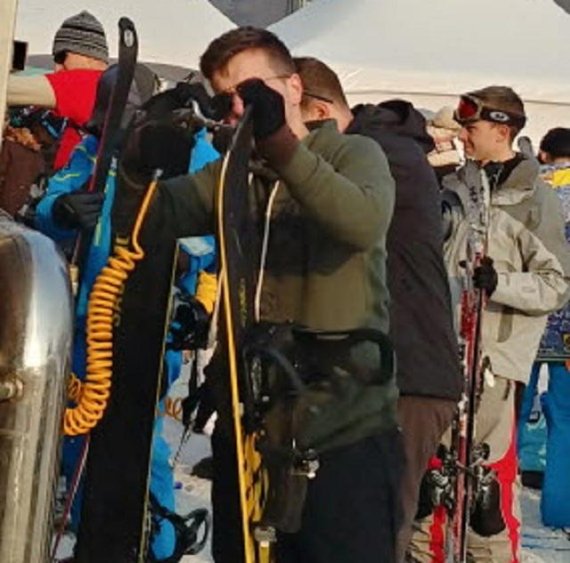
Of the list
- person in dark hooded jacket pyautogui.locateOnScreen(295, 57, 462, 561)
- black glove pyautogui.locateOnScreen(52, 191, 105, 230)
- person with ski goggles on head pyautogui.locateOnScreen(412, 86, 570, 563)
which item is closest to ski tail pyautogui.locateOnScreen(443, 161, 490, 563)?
person with ski goggles on head pyautogui.locateOnScreen(412, 86, 570, 563)

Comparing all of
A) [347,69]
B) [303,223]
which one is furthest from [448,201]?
[347,69]

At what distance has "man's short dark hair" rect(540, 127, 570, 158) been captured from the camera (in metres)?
6.97

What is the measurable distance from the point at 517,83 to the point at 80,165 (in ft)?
31.4

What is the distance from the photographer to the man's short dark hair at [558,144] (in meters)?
6.97

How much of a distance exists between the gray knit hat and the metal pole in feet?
11.4

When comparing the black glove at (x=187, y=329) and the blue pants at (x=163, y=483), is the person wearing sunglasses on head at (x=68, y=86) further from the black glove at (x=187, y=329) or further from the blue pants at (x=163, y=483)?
the blue pants at (x=163, y=483)

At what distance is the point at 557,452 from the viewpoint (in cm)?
594

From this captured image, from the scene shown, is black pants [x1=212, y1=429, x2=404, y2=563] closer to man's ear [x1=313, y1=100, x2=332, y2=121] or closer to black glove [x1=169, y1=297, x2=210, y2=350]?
black glove [x1=169, y1=297, x2=210, y2=350]

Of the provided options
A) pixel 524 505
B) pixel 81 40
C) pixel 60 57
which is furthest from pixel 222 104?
pixel 524 505

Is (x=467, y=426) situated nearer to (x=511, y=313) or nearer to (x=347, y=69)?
(x=511, y=313)

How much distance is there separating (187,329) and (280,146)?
A: 1.05 metres

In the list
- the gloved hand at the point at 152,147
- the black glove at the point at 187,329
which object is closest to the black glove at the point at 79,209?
the black glove at the point at 187,329

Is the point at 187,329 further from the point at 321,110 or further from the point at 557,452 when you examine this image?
the point at 557,452

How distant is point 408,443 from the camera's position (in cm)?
375
